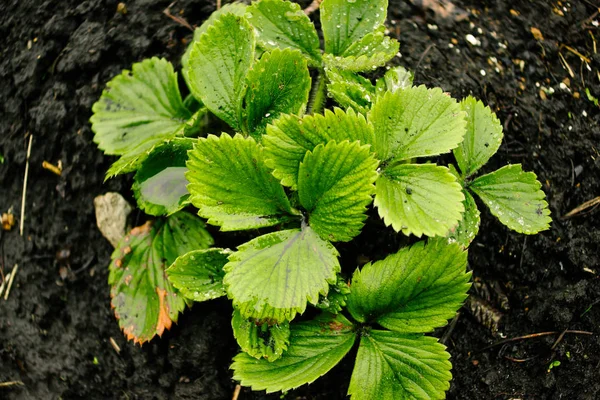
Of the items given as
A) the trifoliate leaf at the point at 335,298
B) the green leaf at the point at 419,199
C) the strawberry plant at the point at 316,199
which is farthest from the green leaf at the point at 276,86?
the trifoliate leaf at the point at 335,298

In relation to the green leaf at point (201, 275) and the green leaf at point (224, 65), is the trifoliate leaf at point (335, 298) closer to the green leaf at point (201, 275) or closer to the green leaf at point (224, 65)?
the green leaf at point (201, 275)

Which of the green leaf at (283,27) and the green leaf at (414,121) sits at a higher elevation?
the green leaf at (283,27)

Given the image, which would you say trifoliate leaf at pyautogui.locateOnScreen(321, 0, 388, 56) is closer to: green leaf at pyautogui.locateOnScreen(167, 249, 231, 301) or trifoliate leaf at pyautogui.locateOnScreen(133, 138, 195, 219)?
trifoliate leaf at pyautogui.locateOnScreen(133, 138, 195, 219)

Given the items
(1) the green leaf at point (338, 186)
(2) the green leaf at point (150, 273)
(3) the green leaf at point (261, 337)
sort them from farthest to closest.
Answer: (2) the green leaf at point (150, 273) → (3) the green leaf at point (261, 337) → (1) the green leaf at point (338, 186)

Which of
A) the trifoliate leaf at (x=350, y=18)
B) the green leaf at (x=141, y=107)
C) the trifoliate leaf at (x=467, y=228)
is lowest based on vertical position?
the trifoliate leaf at (x=467, y=228)

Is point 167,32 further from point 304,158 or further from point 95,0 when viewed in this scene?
point 304,158

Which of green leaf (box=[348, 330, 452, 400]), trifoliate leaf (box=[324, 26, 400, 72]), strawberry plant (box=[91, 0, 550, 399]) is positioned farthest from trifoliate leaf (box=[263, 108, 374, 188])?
green leaf (box=[348, 330, 452, 400])
